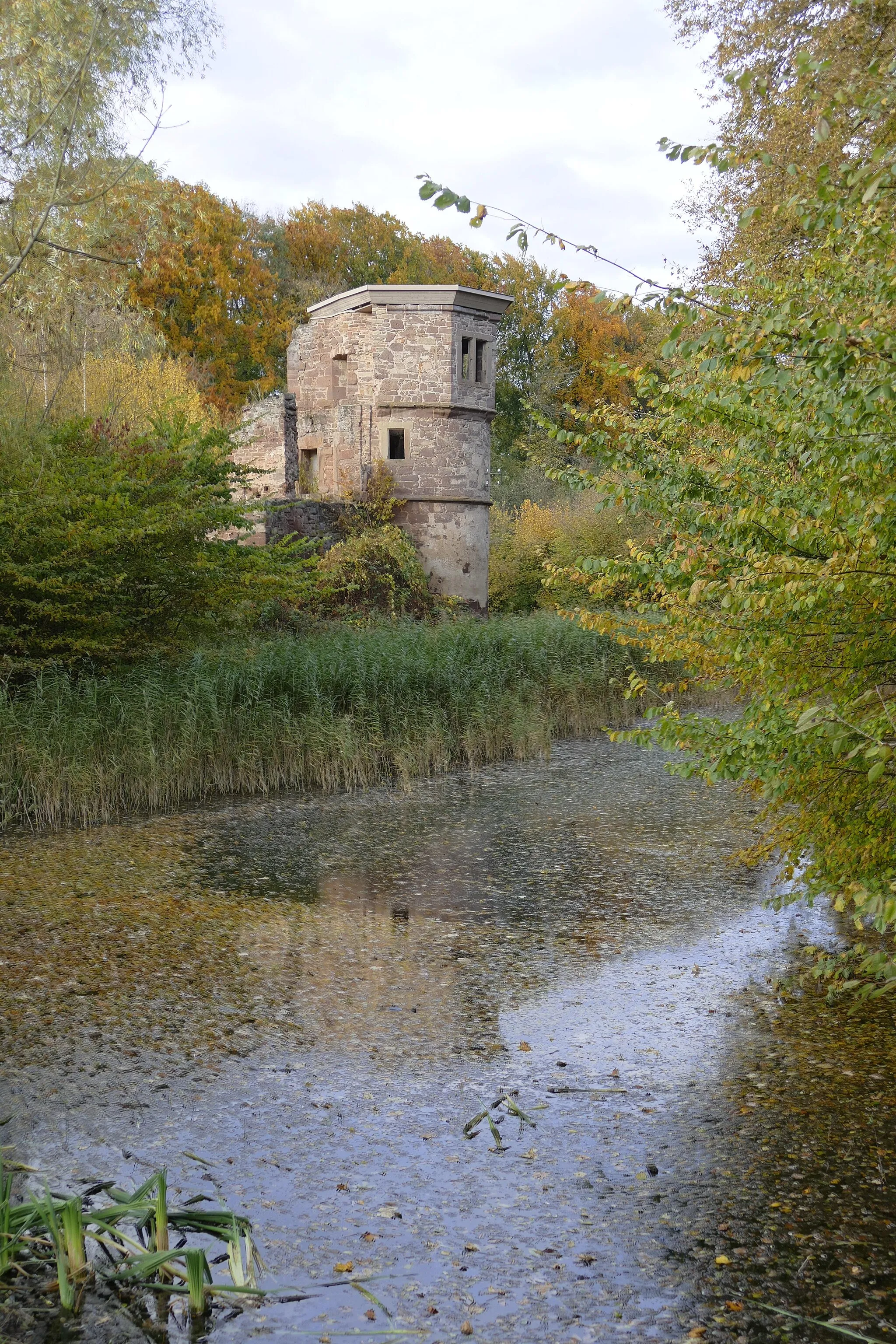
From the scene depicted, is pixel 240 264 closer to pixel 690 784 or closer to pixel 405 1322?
pixel 690 784

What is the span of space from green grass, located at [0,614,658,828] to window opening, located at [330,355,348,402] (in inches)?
425

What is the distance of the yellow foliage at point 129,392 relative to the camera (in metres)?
12.3

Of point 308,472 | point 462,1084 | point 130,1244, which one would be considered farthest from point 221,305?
point 130,1244

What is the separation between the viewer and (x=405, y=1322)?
2.77 m

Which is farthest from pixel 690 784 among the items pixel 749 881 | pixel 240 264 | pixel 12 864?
pixel 240 264

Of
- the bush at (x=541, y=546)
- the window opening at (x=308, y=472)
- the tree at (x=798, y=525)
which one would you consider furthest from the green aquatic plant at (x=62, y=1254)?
the window opening at (x=308, y=472)

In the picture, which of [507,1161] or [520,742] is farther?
[520,742]

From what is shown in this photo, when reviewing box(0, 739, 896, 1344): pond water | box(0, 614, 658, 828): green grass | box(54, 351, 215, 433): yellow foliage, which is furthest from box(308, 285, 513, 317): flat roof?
box(0, 739, 896, 1344): pond water

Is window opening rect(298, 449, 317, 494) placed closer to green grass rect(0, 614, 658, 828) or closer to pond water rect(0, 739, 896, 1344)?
green grass rect(0, 614, 658, 828)

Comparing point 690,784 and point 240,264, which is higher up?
point 240,264

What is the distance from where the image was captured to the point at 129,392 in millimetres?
18328

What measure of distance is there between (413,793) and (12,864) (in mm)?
3615

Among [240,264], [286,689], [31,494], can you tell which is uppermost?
[240,264]

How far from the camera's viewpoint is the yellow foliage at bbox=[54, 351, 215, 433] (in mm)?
12344
